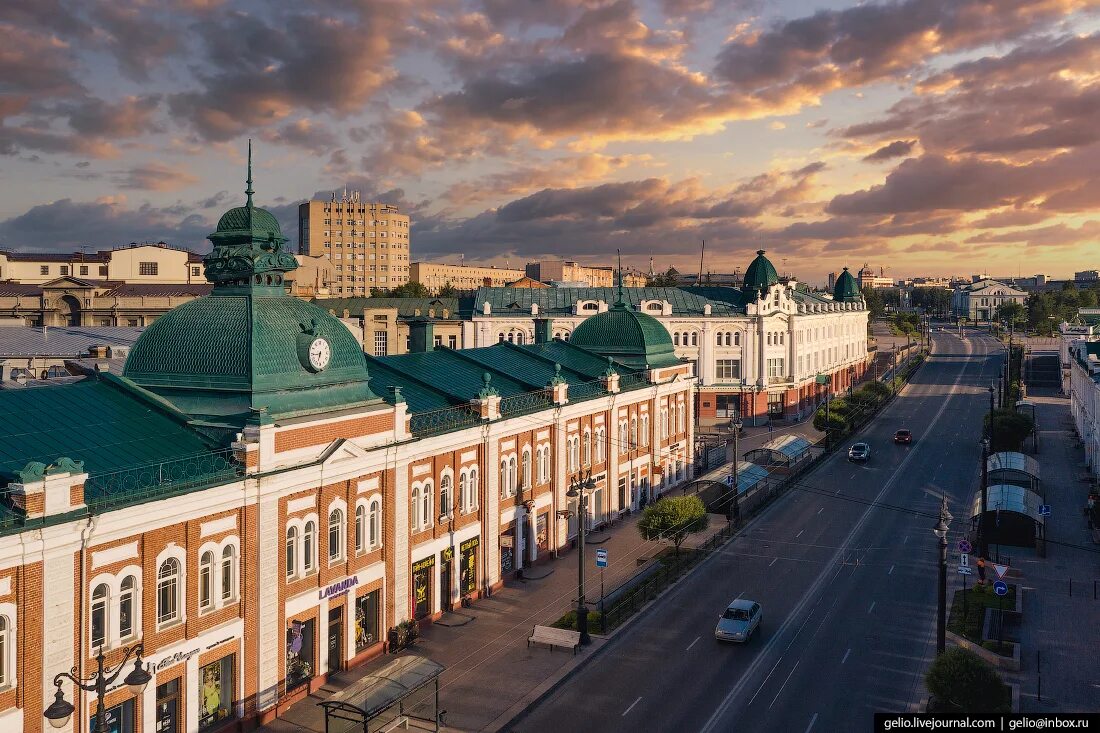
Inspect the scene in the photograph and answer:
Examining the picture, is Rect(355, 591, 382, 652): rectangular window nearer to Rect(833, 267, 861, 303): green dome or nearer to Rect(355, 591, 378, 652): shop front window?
Rect(355, 591, 378, 652): shop front window

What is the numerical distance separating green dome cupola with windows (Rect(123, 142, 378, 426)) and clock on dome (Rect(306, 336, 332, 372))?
0.12 feet

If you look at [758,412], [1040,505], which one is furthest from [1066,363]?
[1040,505]

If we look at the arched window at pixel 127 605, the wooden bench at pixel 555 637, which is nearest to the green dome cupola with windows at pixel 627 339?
the wooden bench at pixel 555 637

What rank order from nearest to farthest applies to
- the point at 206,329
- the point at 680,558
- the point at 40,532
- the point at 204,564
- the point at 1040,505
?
the point at 40,532 → the point at 204,564 → the point at 206,329 → the point at 680,558 → the point at 1040,505

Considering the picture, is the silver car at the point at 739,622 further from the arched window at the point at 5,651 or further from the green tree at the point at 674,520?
the arched window at the point at 5,651

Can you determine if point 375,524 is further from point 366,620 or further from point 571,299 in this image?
point 571,299

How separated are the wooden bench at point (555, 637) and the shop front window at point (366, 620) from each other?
6.30 meters

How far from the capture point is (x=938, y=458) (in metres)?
78.9

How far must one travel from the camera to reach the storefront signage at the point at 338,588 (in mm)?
33156

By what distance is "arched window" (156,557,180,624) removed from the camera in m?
27.1

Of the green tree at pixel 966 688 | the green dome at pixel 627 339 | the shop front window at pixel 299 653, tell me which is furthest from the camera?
the green dome at pixel 627 339

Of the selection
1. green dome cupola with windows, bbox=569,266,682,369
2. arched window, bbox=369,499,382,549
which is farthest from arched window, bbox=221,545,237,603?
green dome cupola with windows, bbox=569,266,682,369

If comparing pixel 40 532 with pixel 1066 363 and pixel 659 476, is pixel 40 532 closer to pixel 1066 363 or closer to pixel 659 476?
pixel 659 476

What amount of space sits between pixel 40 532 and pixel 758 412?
3387 inches
